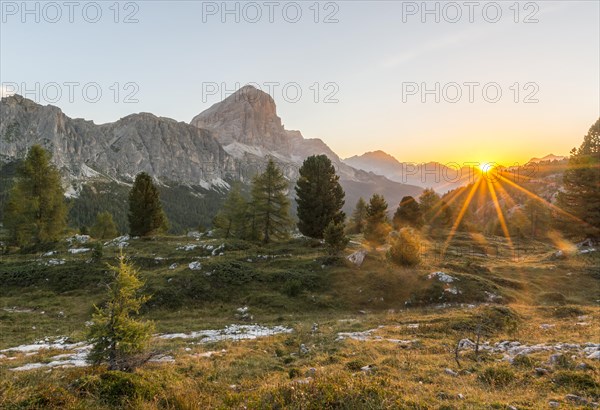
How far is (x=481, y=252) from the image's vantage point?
53.0m

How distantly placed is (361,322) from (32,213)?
4801cm

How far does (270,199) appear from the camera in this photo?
46594mm

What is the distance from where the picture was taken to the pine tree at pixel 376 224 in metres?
46.7

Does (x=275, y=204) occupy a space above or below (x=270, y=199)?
below

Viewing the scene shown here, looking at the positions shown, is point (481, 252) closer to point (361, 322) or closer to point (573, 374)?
point (361, 322)

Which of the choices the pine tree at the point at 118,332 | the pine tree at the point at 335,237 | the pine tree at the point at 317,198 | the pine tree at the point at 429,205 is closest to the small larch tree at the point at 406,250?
the pine tree at the point at 335,237

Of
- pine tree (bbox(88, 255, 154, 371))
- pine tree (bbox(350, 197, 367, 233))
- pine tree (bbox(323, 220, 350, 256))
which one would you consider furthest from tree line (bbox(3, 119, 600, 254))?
pine tree (bbox(88, 255, 154, 371))

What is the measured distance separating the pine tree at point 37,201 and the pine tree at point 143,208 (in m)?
9.34

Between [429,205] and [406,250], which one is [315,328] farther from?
[429,205]

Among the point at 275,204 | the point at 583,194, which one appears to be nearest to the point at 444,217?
the point at 583,194

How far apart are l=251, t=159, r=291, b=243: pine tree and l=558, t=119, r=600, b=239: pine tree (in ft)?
134

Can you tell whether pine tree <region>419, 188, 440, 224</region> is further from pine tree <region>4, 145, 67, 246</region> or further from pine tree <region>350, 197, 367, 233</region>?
pine tree <region>4, 145, 67, 246</region>

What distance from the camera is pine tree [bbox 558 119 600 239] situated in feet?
149

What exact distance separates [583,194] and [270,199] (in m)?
→ 44.2
